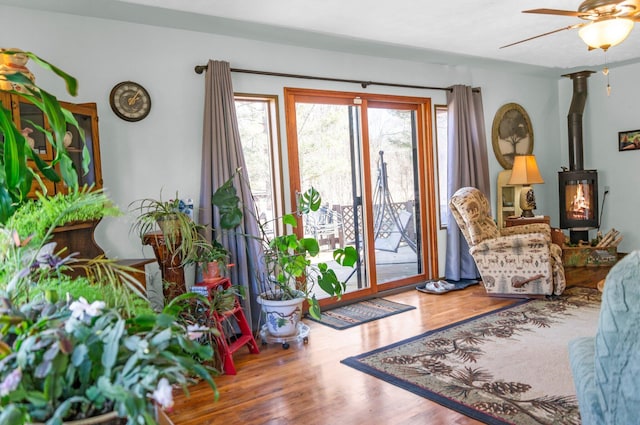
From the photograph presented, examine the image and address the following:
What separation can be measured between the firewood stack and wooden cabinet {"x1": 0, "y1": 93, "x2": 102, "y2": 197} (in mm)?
5506

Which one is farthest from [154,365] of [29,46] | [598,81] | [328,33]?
[598,81]

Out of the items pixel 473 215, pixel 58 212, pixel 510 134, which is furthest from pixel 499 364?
pixel 510 134

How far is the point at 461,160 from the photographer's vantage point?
5.33 meters

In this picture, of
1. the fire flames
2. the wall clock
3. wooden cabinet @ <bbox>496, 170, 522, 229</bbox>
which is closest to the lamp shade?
wooden cabinet @ <bbox>496, 170, 522, 229</bbox>

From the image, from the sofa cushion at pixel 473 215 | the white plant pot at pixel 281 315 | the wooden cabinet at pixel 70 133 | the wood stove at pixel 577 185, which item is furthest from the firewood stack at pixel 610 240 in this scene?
the wooden cabinet at pixel 70 133

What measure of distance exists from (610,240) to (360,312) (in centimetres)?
346

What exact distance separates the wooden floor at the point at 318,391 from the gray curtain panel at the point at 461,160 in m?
1.34

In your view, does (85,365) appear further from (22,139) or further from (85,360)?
(22,139)

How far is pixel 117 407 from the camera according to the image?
2.12 ft

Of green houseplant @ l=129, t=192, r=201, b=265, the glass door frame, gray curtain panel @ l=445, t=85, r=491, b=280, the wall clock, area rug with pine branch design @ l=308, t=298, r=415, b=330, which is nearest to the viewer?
green houseplant @ l=129, t=192, r=201, b=265

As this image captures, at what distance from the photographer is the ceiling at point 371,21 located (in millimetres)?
3199

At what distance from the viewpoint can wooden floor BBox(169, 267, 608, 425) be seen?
8.06 feet

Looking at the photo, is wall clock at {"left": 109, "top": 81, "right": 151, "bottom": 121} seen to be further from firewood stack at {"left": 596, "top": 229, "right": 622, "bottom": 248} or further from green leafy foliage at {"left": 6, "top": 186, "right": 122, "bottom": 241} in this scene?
firewood stack at {"left": 596, "top": 229, "right": 622, "bottom": 248}

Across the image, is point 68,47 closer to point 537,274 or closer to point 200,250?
point 200,250
